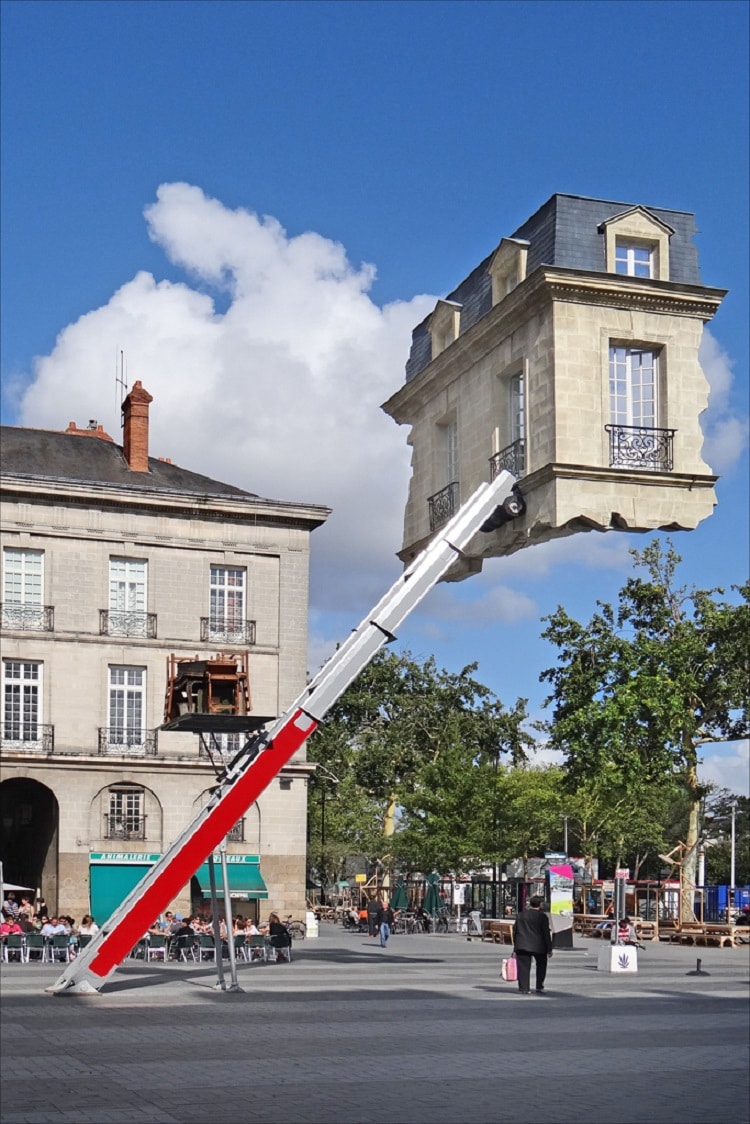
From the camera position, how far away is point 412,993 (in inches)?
964

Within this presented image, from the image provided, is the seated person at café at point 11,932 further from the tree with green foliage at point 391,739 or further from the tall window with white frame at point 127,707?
the tree with green foliage at point 391,739

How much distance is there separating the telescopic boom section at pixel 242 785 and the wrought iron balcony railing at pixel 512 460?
4.81 meters

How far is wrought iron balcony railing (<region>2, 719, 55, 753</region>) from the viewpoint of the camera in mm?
44844

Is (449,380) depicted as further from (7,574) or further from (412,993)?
(7,574)

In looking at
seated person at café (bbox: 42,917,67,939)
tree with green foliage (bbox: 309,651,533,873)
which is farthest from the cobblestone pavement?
tree with green foliage (bbox: 309,651,533,873)

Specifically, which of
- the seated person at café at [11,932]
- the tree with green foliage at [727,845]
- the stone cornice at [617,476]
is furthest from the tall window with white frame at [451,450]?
the tree with green foliage at [727,845]

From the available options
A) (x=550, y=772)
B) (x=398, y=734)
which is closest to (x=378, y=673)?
(x=398, y=734)

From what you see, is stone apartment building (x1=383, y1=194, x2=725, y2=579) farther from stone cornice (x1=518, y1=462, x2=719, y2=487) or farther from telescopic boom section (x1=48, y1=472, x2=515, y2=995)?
telescopic boom section (x1=48, y1=472, x2=515, y2=995)

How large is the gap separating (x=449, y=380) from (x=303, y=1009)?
9.44 m

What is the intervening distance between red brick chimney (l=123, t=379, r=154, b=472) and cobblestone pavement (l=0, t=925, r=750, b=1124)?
23.3 m

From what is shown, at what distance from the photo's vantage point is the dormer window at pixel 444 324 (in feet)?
59.7

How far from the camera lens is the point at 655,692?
155 ft

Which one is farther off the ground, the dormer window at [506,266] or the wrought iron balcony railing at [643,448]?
the dormer window at [506,266]

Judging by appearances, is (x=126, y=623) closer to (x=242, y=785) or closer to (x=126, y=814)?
(x=126, y=814)
